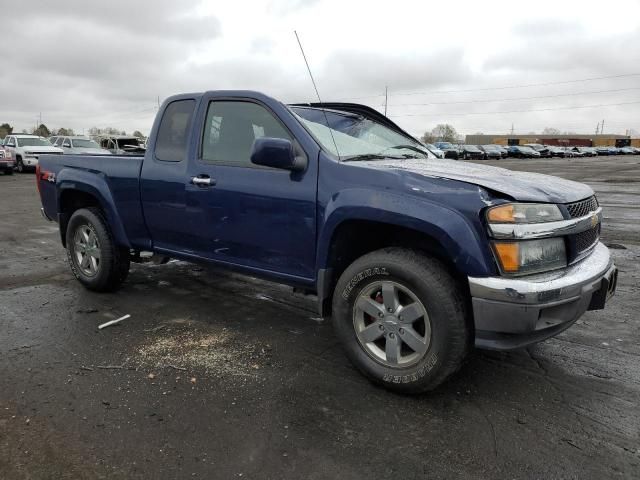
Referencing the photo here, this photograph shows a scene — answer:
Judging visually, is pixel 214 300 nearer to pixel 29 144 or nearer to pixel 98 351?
pixel 98 351

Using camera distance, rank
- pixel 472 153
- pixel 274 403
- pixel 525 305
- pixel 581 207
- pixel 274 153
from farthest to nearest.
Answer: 1. pixel 472 153
2. pixel 274 153
3. pixel 581 207
4. pixel 274 403
5. pixel 525 305

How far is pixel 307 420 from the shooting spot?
9.14 feet

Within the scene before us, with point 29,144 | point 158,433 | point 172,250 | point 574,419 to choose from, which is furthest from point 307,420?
point 29,144

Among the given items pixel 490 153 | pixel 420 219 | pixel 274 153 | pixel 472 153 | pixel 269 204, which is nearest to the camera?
pixel 420 219

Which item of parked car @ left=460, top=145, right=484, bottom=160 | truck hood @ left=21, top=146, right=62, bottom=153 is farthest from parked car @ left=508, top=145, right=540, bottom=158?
truck hood @ left=21, top=146, right=62, bottom=153

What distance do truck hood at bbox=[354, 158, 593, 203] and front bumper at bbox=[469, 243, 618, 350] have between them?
0.44 metres

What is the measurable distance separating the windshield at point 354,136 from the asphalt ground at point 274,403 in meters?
1.46

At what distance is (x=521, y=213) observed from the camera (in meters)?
2.71

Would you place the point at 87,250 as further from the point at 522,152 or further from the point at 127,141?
the point at 522,152

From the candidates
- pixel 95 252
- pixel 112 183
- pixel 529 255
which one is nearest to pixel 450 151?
pixel 529 255

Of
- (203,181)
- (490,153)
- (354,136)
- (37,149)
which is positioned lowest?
(490,153)

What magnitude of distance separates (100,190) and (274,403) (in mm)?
2903

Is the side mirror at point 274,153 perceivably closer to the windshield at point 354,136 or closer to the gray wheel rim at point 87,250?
the windshield at point 354,136

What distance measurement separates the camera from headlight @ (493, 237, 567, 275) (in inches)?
106
